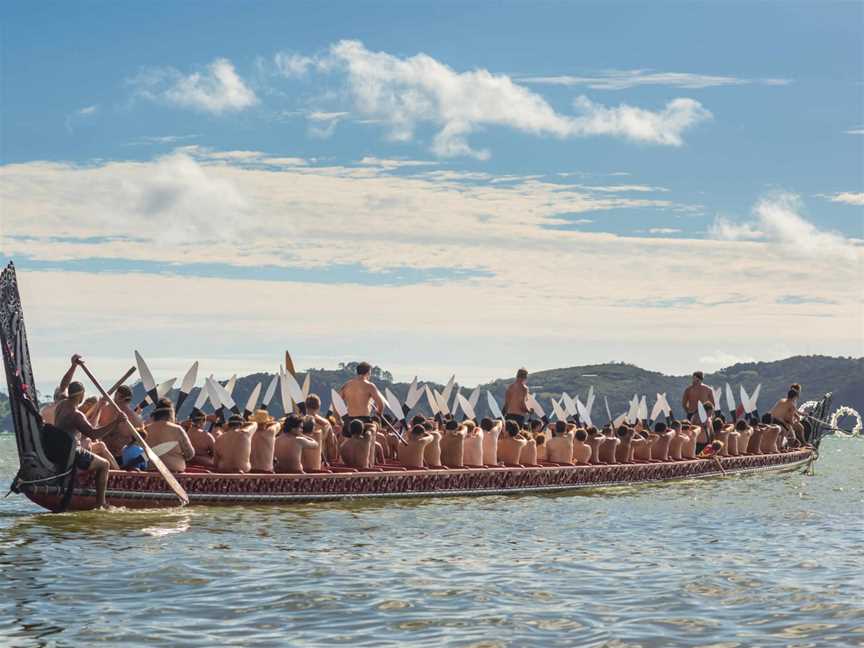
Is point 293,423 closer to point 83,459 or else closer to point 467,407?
point 83,459

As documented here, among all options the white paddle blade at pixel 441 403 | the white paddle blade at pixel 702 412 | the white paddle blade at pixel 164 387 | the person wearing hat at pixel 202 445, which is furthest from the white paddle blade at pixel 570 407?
the person wearing hat at pixel 202 445

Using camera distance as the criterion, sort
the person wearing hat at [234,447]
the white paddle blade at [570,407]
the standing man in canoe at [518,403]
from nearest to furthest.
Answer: the person wearing hat at [234,447] → the standing man in canoe at [518,403] → the white paddle blade at [570,407]

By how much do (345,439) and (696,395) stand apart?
604 inches

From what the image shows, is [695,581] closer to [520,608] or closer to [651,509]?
[520,608]

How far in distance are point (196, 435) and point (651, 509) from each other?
31.1 feet

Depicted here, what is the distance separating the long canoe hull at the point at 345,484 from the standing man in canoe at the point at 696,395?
15.2 ft

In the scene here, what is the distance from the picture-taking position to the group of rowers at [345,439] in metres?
20.9

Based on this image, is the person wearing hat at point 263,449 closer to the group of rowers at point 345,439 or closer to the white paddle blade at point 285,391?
the group of rowers at point 345,439

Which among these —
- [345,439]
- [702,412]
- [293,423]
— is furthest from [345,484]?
[702,412]

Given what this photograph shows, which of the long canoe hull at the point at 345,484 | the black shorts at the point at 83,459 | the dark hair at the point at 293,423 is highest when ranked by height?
the dark hair at the point at 293,423

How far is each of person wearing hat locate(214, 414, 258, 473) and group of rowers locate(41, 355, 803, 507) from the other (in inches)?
0.7

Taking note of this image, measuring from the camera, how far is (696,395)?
1446 inches

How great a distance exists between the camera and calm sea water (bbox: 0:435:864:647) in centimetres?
1259

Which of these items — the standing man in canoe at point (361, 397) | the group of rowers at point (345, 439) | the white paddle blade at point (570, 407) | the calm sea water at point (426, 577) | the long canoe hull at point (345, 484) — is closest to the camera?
the calm sea water at point (426, 577)
